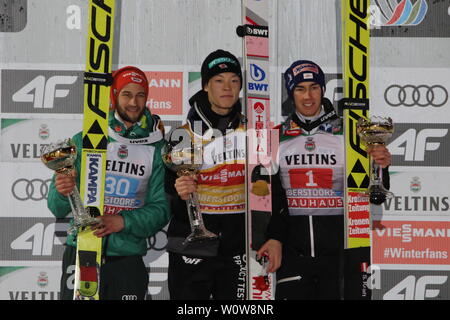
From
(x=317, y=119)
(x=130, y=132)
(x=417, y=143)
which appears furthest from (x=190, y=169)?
(x=417, y=143)

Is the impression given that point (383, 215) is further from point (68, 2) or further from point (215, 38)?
point (68, 2)

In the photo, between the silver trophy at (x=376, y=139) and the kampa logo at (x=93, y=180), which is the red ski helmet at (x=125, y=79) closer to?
the kampa logo at (x=93, y=180)

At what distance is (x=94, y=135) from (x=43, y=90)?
420 mm

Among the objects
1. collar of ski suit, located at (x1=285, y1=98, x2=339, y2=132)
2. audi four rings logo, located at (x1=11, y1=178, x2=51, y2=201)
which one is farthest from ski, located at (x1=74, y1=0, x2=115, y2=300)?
collar of ski suit, located at (x1=285, y1=98, x2=339, y2=132)

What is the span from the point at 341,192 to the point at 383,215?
312mm

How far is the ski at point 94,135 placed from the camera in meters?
3.38

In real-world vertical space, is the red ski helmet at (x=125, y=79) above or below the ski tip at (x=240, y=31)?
below

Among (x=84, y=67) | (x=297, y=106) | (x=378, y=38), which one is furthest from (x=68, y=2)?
(x=378, y=38)

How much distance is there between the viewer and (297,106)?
3.50 m

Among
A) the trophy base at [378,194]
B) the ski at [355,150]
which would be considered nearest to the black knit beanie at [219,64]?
the ski at [355,150]

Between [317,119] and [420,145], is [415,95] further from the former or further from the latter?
[317,119]

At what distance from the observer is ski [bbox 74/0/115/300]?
11.1ft

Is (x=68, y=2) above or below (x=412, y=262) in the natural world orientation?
above

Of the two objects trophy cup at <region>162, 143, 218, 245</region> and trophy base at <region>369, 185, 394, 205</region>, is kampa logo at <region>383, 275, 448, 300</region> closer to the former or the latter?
trophy base at <region>369, 185, 394, 205</region>
